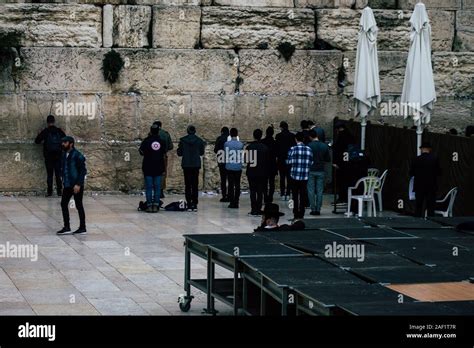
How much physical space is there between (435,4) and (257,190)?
6620 mm

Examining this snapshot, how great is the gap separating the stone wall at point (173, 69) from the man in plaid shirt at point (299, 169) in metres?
3.87

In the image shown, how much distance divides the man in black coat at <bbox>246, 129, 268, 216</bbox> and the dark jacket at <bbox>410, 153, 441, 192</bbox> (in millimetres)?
2858

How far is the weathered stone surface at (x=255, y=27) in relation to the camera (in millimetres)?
23672

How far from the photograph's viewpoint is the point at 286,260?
11.2 meters

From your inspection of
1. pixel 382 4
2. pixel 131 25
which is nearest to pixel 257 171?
pixel 131 25

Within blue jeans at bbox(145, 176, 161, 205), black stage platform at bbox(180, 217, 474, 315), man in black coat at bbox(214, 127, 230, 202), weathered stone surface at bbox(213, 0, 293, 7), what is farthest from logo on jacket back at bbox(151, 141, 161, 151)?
black stage platform at bbox(180, 217, 474, 315)

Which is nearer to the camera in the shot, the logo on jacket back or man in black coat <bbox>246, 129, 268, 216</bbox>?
man in black coat <bbox>246, 129, 268, 216</bbox>

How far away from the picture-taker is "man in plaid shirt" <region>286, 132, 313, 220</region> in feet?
64.0

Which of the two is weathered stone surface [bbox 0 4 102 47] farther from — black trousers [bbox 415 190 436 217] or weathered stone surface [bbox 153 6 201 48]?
Result: black trousers [bbox 415 190 436 217]

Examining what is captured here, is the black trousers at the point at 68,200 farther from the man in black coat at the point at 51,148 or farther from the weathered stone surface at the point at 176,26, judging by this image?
the weathered stone surface at the point at 176,26

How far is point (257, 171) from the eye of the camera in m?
20.3

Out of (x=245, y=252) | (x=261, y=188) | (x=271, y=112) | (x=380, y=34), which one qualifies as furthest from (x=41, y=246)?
(x=380, y=34)

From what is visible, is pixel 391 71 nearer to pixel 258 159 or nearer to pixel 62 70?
pixel 258 159

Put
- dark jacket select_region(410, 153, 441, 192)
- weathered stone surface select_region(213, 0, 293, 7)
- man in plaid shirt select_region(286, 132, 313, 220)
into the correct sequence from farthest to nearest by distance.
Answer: weathered stone surface select_region(213, 0, 293, 7), man in plaid shirt select_region(286, 132, 313, 220), dark jacket select_region(410, 153, 441, 192)
